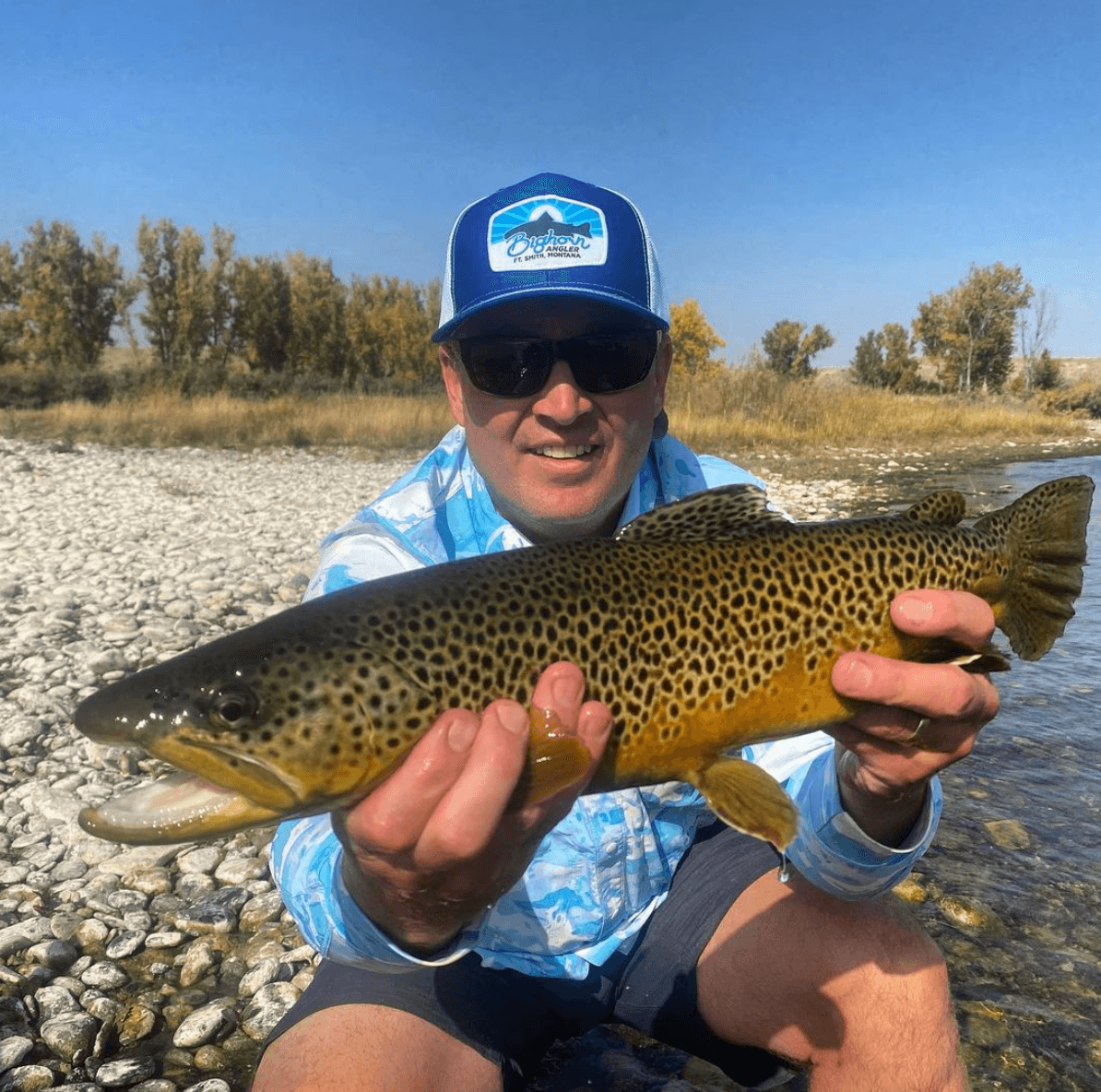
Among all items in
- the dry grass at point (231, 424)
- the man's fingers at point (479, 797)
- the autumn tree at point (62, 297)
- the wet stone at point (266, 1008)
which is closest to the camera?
the man's fingers at point (479, 797)

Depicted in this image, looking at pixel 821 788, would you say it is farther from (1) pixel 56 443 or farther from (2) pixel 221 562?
(1) pixel 56 443

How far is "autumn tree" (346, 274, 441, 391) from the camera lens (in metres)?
52.5

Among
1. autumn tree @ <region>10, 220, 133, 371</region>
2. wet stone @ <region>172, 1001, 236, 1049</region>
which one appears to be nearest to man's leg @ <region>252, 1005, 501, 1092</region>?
wet stone @ <region>172, 1001, 236, 1049</region>

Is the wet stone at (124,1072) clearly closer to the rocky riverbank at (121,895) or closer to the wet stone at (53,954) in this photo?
the rocky riverbank at (121,895)

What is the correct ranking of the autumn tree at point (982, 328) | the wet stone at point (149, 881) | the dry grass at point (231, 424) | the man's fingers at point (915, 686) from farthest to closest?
the autumn tree at point (982, 328)
the dry grass at point (231, 424)
the wet stone at point (149, 881)
the man's fingers at point (915, 686)

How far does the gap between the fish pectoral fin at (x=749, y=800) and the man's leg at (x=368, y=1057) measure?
105 cm

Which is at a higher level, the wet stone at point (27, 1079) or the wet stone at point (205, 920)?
the wet stone at point (27, 1079)

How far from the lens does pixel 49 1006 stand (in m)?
3.18

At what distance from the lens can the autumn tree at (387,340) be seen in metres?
52.5

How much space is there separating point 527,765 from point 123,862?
3064 mm

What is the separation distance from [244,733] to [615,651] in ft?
2.79

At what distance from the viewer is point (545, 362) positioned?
316cm

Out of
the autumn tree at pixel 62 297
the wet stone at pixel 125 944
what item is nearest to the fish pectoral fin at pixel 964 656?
the wet stone at pixel 125 944

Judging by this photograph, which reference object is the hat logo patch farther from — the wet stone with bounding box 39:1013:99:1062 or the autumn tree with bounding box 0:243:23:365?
the autumn tree with bounding box 0:243:23:365
